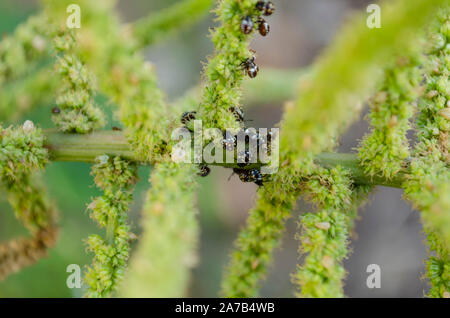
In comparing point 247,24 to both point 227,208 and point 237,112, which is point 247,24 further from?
point 227,208

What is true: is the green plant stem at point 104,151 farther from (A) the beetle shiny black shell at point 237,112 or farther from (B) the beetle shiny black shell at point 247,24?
(B) the beetle shiny black shell at point 247,24

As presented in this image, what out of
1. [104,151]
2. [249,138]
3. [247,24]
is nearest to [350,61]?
[247,24]

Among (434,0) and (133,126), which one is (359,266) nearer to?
(133,126)

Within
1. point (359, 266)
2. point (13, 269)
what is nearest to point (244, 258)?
point (13, 269)

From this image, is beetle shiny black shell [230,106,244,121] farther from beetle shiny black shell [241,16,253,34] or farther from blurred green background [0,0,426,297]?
blurred green background [0,0,426,297]

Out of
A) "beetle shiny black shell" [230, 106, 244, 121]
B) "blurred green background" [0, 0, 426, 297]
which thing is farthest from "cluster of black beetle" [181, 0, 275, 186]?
"blurred green background" [0, 0, 426, 297]

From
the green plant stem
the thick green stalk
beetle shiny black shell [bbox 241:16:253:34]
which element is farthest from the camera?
the green plant stem
